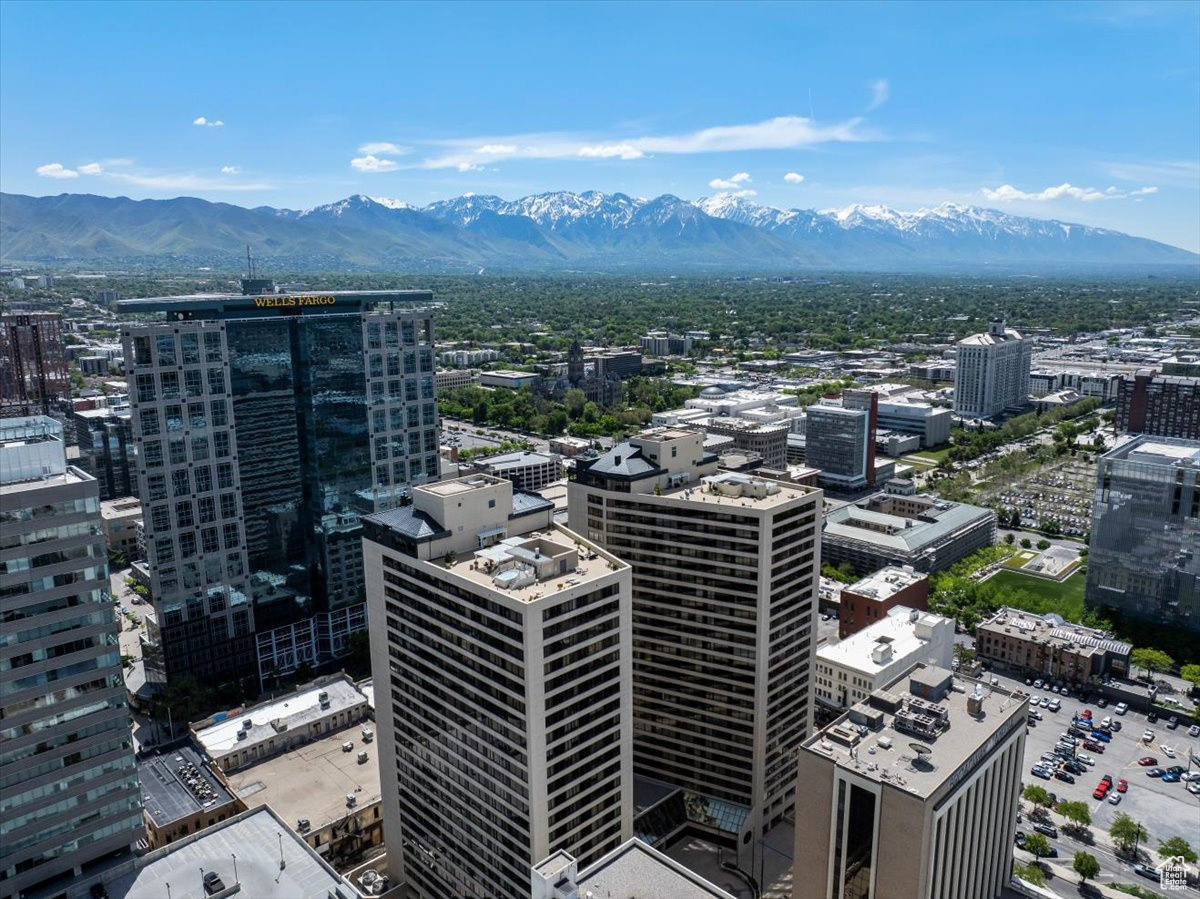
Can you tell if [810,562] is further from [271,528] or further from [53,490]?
[271,528]

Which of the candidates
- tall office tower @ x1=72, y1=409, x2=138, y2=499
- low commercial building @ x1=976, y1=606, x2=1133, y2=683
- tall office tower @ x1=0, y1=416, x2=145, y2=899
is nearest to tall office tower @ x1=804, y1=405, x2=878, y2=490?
low commercial building @ x1=976, y1=606, x2=1133, y2=683

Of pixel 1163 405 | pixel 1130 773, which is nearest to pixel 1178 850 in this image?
pixel 1130 773

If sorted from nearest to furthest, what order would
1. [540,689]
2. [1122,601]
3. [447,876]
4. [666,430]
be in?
[540,689] < [447,876] < [666,430] < [1122,601]

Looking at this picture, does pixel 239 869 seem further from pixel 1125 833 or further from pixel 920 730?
pixel 1125 833

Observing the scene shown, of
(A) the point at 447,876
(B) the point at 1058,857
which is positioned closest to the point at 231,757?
(A) the point at 447,876

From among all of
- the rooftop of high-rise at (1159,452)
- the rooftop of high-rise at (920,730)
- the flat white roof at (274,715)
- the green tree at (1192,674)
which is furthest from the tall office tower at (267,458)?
the green tree at (1192,674)

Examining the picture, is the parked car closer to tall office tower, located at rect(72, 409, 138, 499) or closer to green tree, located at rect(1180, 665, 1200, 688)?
green tree, located at rect(1180, 665, 1200, 688)
